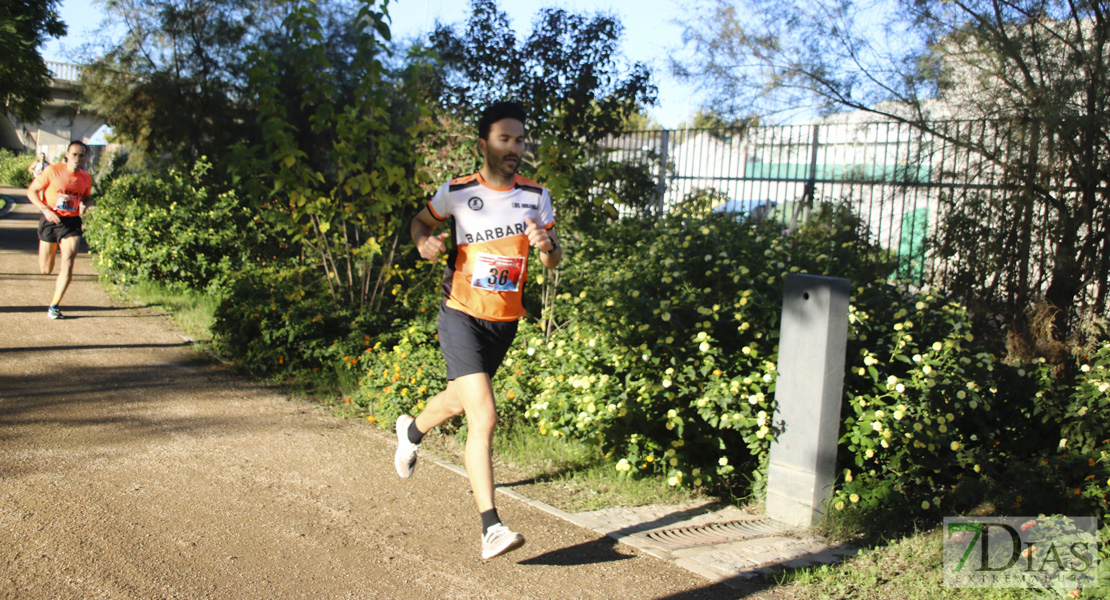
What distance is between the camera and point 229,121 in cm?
1586

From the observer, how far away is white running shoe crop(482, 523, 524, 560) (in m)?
3.39

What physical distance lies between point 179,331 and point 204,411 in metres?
3.06

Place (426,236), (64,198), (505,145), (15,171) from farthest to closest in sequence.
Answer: (15,171) → (64,198) → (426,236) → (505,145)

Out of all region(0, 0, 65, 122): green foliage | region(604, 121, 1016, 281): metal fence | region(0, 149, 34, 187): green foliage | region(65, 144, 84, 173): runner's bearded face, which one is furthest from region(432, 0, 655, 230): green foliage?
region(0, 149, 34, 187): green foliage

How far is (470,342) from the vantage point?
379cm

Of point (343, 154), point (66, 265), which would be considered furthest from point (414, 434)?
point (66, 265)

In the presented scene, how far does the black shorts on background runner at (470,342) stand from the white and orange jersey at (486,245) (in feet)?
0.14

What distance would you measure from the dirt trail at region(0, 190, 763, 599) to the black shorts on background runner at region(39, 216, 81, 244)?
273 centimetres

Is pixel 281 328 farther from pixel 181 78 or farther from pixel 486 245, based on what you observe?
pixel 181 78

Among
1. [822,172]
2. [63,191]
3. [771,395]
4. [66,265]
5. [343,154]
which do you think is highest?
[822,172]

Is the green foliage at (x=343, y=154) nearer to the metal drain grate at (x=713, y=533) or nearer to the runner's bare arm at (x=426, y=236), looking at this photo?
the runner's bare arm at (x=426, y=236)

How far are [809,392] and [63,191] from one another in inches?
314

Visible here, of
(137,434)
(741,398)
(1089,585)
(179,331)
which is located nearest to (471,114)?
(179,331)

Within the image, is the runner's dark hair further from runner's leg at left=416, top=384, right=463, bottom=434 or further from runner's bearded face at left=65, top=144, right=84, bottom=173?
runner's bearded face at left=65, top=144, right=84, bottom=173
